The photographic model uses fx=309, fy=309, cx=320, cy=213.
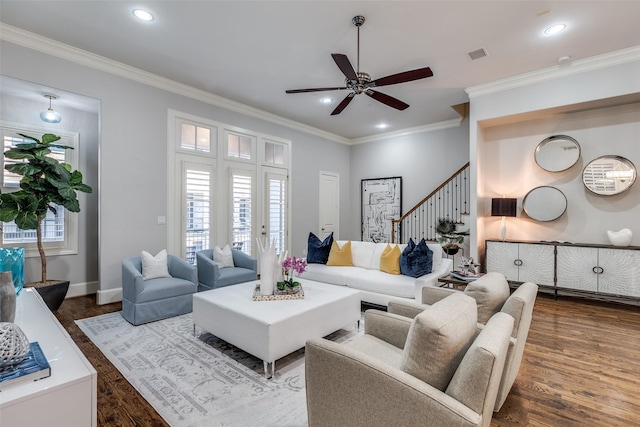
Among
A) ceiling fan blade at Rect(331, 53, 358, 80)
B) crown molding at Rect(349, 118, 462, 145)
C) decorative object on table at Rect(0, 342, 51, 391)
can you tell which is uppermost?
crown molding at Rect(349, 118, 462, 145)

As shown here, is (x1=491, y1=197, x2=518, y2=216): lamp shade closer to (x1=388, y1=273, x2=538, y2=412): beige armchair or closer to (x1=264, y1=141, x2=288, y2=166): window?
(x1=388, y1=273, x2=538, y2=412): beige armchair

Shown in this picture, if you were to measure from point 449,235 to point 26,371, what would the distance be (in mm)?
5303

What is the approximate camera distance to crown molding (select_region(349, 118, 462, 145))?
641 cm

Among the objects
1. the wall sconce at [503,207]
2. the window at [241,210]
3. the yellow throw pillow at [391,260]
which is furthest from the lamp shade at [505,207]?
the window at [241,210]

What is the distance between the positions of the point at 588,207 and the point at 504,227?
1.13 metres

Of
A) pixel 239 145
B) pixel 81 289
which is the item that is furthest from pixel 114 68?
pixel 81 289

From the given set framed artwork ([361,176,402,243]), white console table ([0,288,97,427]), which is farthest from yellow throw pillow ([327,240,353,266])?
white console table ([0,288,97,427])

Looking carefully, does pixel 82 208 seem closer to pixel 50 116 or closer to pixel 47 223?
pixel 47 223

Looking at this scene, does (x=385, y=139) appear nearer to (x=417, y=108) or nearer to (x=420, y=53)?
(x=417, y=108)

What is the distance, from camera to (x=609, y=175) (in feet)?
14.4

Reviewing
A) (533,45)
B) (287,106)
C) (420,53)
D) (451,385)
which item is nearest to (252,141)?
(287,106)

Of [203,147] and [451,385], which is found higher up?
[203,147]

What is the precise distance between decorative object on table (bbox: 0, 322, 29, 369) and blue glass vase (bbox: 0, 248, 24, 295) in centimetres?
120

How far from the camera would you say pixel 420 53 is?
3.79 meters
